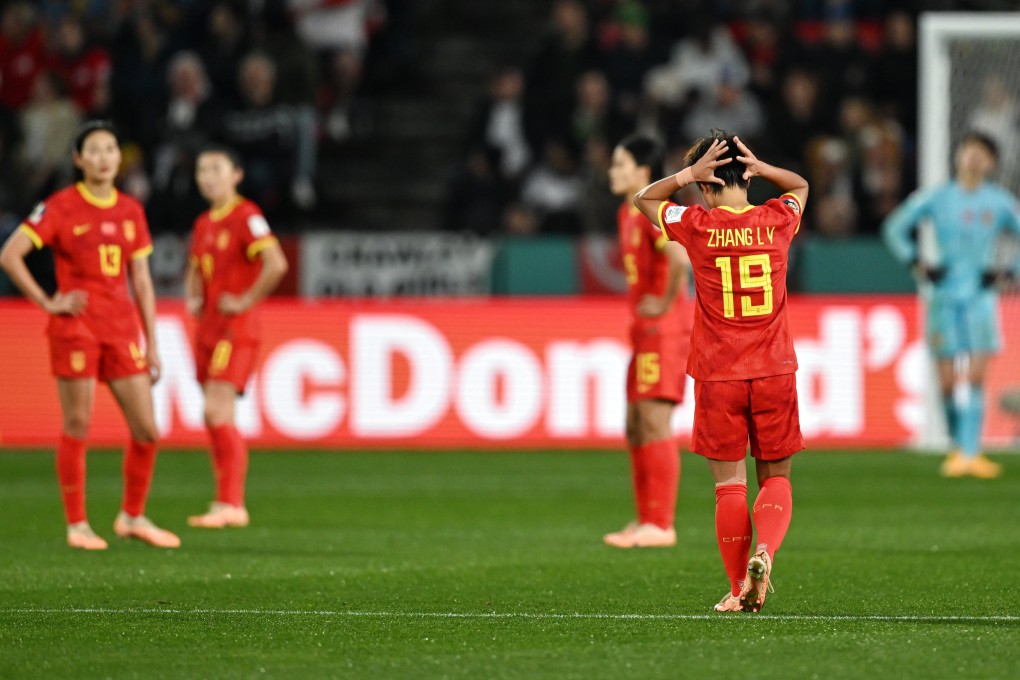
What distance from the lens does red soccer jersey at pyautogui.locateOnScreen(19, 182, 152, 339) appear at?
9023 mm

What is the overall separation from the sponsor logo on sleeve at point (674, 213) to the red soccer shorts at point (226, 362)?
13.3ft

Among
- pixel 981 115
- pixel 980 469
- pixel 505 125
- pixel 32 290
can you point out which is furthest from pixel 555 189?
pixel 32 290

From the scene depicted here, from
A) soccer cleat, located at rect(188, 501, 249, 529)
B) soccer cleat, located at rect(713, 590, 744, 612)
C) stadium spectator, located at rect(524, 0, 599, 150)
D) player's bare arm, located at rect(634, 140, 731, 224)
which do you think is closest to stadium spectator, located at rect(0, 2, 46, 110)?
stadium spectator, located at rect(524, 0, 599, 150)

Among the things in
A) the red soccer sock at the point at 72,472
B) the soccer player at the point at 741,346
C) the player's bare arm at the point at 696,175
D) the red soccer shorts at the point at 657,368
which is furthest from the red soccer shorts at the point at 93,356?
the soccer player at the point at 741,346

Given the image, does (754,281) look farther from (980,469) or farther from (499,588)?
(980,469)

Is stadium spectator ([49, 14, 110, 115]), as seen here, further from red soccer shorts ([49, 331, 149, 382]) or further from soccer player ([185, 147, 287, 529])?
red soccer shorts ([49, 331, 149, 382])

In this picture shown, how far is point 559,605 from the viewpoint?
23.6ft

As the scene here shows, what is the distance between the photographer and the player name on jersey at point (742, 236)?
684 centimetres

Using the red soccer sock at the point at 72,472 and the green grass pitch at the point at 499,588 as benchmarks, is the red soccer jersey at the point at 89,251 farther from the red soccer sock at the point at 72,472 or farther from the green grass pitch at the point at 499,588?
the green grass pitch at the point at 499,588

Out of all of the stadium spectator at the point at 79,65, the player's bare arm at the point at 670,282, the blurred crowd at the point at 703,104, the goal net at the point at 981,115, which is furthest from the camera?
the stadium spectator at the point at 79,65

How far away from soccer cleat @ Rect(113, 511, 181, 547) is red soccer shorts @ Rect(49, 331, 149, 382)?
0.77m

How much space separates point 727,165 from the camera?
6.82 m

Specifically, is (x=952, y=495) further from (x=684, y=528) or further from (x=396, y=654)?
(x=396, y=654)

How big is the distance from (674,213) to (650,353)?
7.94 ft
